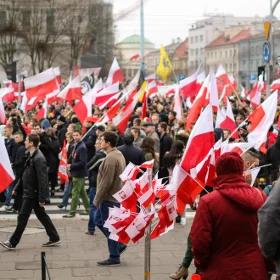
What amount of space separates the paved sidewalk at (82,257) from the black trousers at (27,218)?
175mm

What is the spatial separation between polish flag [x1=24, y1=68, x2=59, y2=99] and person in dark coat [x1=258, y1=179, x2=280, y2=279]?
57.5 ft

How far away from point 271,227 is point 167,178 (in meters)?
7.10

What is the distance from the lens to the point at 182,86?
79.4 feet

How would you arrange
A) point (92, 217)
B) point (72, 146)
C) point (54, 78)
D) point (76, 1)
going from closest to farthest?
point (92, 217) → point (72, 146) → point (54, 78) → point (76, 1)

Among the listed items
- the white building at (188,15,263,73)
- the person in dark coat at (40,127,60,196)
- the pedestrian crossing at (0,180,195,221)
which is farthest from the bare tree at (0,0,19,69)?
the white building at (188,15,263,73)

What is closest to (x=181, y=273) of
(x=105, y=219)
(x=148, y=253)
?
(x=148, y=253)

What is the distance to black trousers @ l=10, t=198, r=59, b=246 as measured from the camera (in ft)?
32.3

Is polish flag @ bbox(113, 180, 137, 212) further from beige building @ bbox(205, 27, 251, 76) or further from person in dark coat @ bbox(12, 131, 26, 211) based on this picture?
beige building @ bbox(205, 27, 251, 76)

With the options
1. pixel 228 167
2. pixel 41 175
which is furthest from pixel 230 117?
pixel 228 167

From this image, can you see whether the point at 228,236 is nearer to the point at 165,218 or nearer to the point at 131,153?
the point at 165,218

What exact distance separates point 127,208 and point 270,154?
5.19 m

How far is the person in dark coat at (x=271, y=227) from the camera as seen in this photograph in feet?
14.6

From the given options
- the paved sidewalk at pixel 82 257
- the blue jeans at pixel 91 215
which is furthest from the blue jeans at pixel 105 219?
the blue jeans at pixel 91 215

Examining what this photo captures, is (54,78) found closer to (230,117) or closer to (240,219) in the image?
(230,117)
